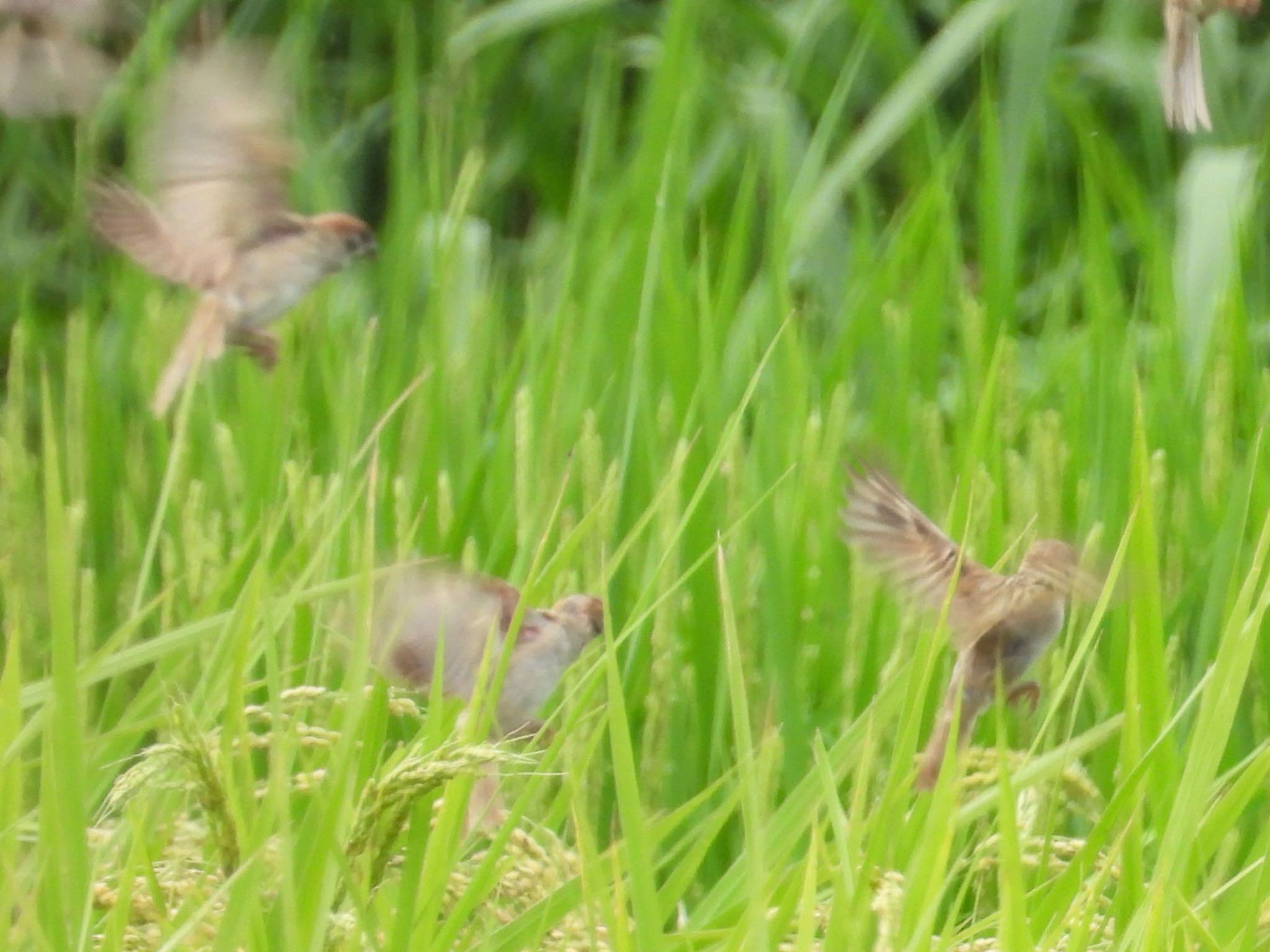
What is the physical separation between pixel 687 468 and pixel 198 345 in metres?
0.52

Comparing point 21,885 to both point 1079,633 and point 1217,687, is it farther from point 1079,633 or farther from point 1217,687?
point 1079,633

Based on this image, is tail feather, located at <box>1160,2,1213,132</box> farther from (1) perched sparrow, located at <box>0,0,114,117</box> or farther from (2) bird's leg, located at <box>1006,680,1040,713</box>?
(1) perched sparrow, located at <box>0,0,114,117</box>

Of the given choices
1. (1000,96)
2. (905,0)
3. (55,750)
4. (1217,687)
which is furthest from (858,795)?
(905,0)

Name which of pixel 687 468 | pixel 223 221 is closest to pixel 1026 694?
pixel 687 468

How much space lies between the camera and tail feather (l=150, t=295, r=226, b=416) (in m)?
2.30

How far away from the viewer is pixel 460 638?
1.70m

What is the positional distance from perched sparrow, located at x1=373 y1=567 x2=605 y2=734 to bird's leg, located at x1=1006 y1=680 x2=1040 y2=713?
37cm

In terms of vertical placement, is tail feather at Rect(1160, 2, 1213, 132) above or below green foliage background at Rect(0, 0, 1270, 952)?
above

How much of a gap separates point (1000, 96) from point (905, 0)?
0.36 m

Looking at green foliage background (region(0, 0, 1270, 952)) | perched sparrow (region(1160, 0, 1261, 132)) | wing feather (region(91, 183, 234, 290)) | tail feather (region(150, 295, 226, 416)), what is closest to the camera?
green foliage background (region(0, 0, 1270, 952))

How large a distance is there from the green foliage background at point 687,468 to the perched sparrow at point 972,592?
0.20 feet

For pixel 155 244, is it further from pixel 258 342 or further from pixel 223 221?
pixel 258 342

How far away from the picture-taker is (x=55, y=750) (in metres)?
1.23

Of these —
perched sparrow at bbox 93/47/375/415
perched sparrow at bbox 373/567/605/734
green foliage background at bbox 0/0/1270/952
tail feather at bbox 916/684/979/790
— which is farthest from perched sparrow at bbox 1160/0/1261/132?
perched sparrow at bbox 93/47/375/415
